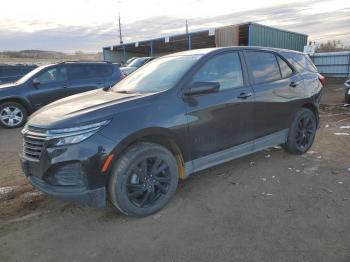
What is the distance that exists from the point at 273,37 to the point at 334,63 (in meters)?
4.62

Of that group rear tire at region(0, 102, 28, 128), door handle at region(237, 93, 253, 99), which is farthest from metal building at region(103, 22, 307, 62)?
door handle at region(237, 93, 253, 99)

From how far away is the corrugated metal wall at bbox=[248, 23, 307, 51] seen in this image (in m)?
20.9

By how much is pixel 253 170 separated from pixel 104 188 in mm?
2491

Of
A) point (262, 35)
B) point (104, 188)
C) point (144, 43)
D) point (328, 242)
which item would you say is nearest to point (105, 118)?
point (104, 188)

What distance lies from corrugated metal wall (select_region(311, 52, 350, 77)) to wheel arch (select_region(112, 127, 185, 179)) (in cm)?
2150

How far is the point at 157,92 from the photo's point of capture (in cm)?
354

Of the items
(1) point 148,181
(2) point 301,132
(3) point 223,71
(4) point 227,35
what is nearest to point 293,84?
(2) point 301,132

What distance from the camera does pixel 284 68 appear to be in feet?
16.1

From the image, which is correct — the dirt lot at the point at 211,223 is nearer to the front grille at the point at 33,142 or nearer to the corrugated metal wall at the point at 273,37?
the front grille at the point at 33,142

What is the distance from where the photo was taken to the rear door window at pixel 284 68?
485 centimetres

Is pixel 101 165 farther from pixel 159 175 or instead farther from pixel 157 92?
pixel 157 92

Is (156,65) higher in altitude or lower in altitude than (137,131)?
higher

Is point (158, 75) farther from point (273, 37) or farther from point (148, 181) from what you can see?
point (273, 37)

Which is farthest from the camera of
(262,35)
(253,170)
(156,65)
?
(262,35)
